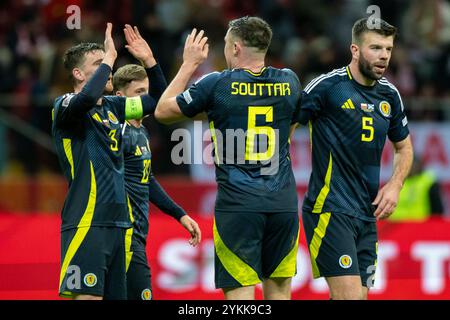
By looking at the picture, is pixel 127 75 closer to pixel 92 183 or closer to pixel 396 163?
pixel 92 183

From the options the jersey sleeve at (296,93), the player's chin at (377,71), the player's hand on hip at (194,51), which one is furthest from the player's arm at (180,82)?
the player's chin at (377,71)

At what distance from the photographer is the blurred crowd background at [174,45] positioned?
12.9 metres

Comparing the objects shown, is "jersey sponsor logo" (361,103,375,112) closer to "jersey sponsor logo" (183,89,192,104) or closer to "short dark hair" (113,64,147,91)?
"jersey sponsor logo" (183,89,192,104)

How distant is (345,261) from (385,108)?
119 cm

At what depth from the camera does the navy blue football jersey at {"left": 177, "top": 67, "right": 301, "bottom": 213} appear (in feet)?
22.2

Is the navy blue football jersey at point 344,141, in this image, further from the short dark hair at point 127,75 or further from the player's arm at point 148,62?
the short dark hair at point 127,75

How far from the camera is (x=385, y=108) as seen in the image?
742 cm

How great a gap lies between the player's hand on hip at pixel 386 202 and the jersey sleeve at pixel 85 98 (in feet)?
7.14

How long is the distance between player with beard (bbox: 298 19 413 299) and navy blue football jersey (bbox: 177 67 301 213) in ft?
1.51
